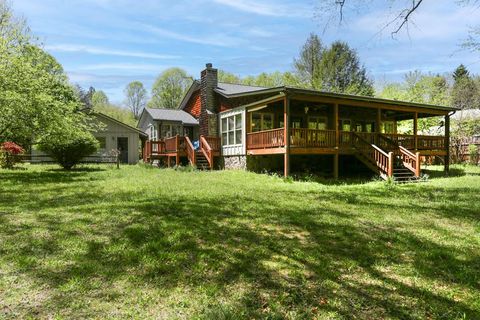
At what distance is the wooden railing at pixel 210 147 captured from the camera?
19722 mm

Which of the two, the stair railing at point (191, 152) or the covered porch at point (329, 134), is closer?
the covered porch at point (329, 134)

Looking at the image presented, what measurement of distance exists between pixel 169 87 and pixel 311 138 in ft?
134

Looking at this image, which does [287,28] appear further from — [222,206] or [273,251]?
[273,251]

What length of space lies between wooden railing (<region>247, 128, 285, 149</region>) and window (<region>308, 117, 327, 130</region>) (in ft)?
14.3

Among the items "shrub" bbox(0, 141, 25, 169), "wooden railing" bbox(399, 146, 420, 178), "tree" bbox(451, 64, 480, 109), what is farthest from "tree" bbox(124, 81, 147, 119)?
"wooden railing" bbox(399, 146, 420, 178)

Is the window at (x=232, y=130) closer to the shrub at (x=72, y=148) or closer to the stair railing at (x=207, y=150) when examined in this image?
the stair railing at (x=207, y=150)

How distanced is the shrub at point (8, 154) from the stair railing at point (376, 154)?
18320 millimetres

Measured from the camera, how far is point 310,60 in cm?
4531

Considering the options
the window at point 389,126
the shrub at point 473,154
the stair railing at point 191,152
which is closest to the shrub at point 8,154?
the stair railing at point 191,152

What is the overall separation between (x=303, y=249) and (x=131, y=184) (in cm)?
783

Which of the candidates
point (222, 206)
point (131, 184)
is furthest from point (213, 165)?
point (222, 206)

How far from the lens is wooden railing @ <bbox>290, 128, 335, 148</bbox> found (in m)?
14.8

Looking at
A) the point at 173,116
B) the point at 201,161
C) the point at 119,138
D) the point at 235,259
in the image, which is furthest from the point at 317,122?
the point at 235,259

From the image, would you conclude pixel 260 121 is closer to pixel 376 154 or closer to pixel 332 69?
pixel 376 154
